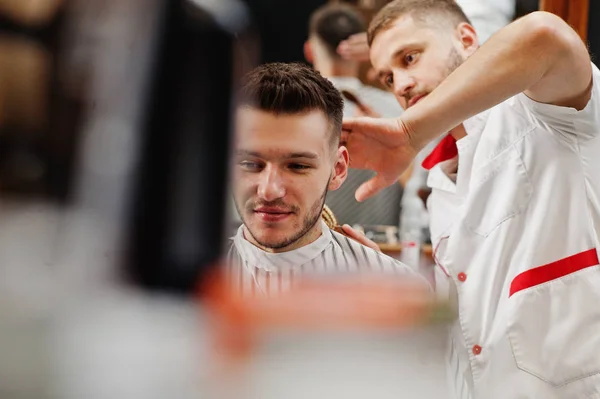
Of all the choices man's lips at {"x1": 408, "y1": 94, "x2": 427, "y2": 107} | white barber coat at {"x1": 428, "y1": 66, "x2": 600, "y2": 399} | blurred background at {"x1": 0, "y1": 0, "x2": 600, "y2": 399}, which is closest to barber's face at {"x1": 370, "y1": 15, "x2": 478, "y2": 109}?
man's lips at {"x1": 408, "y1": 94, "x2": 427, "y2": 107}

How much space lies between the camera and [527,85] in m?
0.84

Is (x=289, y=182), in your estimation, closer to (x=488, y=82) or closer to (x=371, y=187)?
(x=371, y=187)

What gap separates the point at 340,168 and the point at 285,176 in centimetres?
13

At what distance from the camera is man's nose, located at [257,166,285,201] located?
0.75 metres

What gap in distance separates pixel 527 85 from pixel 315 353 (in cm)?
52

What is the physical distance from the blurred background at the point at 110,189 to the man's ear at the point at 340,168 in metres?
0.34

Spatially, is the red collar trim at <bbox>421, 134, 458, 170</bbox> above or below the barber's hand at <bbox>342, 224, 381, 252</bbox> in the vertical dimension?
above

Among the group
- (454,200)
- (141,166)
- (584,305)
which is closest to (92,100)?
(141,166)

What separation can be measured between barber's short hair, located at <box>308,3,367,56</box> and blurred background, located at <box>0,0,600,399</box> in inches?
19.1

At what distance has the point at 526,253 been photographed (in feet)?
3.08

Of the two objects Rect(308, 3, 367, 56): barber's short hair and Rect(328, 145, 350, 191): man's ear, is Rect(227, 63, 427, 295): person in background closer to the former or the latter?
Rect(328, 145, 350, 191): man's ear

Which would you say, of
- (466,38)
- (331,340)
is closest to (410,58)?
(466,38)

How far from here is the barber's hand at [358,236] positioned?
2.98 feet

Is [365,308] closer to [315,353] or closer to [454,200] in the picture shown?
[315,353]
